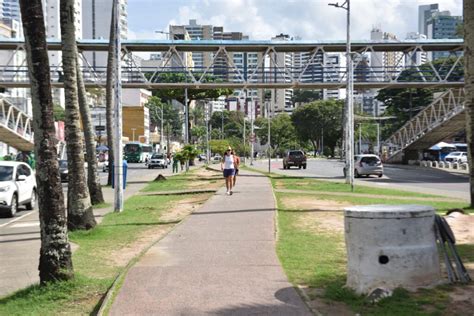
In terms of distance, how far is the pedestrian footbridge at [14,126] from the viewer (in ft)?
157

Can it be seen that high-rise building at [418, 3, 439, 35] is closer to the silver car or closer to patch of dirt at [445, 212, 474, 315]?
the silver car

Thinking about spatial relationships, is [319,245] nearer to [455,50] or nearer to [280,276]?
[280,276]

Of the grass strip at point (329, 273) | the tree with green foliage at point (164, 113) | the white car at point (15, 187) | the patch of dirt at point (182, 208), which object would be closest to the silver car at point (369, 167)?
the patch of dirt at point (182, 208)

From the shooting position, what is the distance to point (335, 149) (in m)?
124

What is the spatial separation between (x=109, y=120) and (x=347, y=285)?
20792mm

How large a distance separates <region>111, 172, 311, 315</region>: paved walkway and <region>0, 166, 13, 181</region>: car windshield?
27.9 feet

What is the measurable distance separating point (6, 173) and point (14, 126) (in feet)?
109

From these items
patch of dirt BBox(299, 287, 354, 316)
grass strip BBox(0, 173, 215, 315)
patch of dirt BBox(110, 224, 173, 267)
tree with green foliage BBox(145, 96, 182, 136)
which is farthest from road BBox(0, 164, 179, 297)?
tree with green foliage BBox(145, 96, 182, 136)

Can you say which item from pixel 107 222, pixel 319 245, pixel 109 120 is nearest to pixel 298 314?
pixel 319 245

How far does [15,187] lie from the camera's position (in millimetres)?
18484

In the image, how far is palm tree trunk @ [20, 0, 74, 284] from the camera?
25.3 ft

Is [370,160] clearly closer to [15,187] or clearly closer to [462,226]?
[15,187]

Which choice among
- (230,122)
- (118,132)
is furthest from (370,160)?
(230,122)

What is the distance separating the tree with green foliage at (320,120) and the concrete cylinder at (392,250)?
101m
